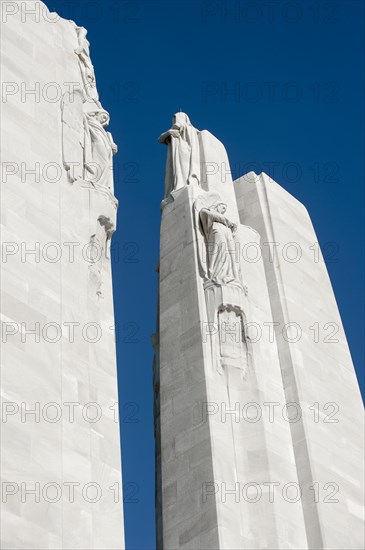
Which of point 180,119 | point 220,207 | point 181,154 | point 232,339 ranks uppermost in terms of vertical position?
point 180,119

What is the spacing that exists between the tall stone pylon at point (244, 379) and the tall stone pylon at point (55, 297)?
249cm

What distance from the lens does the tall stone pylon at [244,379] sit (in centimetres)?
1734

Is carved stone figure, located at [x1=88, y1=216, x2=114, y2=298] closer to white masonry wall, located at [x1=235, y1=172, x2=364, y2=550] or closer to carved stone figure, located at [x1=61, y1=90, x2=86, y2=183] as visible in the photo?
carved stone figure, located at [x1=61, y1=90, x2=86, y2=183]

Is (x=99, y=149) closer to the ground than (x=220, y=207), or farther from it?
closer to the ground

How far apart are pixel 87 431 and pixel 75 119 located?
627cm

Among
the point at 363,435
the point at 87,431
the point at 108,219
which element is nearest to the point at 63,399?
the point at 87,431

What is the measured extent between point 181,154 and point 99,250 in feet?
20.8

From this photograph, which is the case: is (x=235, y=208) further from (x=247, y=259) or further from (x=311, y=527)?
(x=311, y=527)

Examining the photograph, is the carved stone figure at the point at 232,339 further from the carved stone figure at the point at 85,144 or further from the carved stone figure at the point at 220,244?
the carved stone figure at the point at 85,144

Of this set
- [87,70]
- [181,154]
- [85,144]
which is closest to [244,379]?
[85,144]

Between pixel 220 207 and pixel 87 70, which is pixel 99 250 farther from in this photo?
pixel 220 207

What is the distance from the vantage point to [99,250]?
17.2 m

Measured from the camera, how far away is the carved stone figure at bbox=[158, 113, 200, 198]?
73.9ft

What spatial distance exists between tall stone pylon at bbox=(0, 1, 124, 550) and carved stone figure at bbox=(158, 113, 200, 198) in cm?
311
